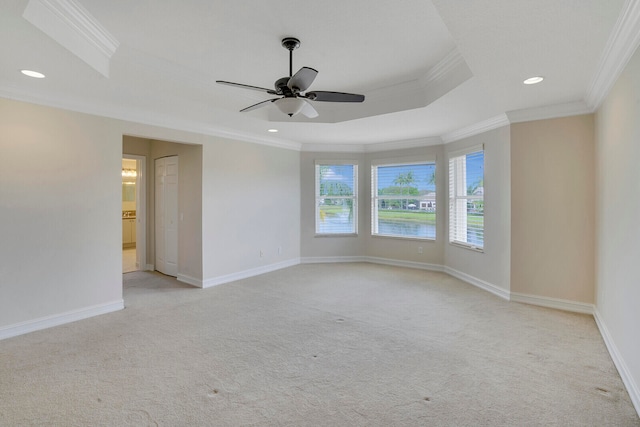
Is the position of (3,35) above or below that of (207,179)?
above

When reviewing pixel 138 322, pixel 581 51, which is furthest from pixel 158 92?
pixel 581 51

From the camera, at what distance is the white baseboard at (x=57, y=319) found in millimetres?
3254

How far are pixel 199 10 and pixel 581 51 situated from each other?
9.55 feet

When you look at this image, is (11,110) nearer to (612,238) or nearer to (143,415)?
(143,415)

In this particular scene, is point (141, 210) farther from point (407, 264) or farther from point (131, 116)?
point (407, 264)

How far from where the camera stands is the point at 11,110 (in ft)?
A: 10.7

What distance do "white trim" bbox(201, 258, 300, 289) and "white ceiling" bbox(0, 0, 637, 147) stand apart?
2449 mm

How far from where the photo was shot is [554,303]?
407 cm

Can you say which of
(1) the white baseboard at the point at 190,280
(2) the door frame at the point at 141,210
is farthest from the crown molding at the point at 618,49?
(2) the door frame at the point at 141,210

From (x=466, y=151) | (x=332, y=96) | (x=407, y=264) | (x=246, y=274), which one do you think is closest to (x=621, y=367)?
(x=332, y=96)

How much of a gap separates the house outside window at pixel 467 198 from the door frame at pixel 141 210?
5.65 metres

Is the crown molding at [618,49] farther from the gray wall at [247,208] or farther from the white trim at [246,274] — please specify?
the white trim at [246,274]

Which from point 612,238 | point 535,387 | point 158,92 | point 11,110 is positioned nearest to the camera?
point 535,387

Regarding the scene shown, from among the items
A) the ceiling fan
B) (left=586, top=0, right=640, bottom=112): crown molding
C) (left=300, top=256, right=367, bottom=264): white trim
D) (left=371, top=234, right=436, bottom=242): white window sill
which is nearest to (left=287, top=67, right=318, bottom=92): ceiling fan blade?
the ceiling fan
